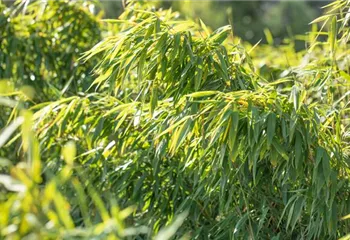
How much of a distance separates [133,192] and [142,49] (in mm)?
675

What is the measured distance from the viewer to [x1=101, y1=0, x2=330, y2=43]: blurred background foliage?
456 inches

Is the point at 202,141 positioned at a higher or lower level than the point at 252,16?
higher

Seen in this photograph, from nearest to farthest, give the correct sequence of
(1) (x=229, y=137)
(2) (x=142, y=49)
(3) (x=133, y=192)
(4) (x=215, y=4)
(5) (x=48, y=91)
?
(1) (x=229, y=137) < (2) (x=142, y=49) < (3) (x=133, y=192) < (5) (x=48, y=91) < (4) (x=215, y=4)

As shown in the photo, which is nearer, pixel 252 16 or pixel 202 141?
pixel 202 141

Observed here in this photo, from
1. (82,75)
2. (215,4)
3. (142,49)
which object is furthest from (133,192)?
(215,4)

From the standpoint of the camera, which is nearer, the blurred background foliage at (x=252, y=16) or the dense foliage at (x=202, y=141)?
the dense foliage at (x=202, y=141)

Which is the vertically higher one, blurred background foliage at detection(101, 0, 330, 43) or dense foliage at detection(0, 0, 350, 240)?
dense foliage at detection(0, 0, 350, 240)

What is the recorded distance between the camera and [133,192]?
3.53 m

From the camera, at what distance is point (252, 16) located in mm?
13852

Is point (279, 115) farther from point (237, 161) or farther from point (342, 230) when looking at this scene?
point (342, 230)

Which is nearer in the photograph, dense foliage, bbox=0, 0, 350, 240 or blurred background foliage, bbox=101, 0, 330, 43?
dense foliage, bbox=0, 0, 350, 240

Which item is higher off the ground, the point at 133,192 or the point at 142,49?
the point at 142,49

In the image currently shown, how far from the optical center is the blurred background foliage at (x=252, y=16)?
11578 mm

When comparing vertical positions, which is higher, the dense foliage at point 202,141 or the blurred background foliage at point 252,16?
the dense foliage at point 202,141
